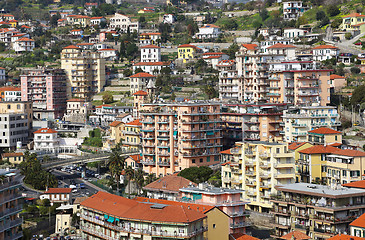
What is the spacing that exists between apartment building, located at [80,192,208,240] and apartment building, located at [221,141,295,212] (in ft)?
55.0

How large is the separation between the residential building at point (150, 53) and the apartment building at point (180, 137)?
53016 mm

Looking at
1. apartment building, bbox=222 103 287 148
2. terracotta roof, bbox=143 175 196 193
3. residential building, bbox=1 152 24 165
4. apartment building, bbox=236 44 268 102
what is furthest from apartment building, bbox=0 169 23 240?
apartment building, bbox=236 44 268 102

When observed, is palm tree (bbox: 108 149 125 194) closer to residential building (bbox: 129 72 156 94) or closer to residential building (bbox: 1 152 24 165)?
residential building (bbox: 1 152 24 165)

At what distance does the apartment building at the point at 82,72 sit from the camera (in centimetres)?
14450

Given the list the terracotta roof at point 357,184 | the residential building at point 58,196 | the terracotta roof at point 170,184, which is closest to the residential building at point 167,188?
the terracotta roof at point 170,184

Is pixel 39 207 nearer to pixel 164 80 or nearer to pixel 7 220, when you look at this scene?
pixel 7 220

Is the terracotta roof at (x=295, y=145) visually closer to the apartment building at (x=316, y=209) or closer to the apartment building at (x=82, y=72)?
the apartment building at (x=316, y=209)

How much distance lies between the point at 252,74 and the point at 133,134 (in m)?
20.5

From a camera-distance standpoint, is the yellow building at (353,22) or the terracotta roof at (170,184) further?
the yellow building at (353,22)

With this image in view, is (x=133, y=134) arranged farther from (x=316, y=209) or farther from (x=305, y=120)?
(x=316, y=209)

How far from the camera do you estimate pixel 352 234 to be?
203ft

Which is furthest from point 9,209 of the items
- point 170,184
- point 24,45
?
point 24,45

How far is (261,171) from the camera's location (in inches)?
3115

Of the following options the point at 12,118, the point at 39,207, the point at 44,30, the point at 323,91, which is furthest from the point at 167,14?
the point at 39,207
